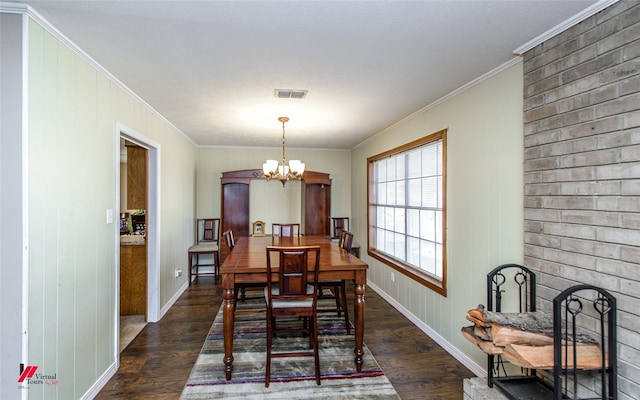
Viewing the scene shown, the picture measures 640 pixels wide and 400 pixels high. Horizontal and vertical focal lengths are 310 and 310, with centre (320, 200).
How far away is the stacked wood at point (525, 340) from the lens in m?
1.50

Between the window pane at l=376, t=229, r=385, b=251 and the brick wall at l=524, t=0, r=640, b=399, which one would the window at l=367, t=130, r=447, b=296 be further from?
the brick wall at l=524, t=0, r=640, b=399

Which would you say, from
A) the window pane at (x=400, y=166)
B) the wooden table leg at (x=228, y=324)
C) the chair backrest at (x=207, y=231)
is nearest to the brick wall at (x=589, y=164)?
the window pane at (x=400, y=166)

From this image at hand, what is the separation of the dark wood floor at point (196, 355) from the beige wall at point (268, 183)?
Answer: 2.30 m

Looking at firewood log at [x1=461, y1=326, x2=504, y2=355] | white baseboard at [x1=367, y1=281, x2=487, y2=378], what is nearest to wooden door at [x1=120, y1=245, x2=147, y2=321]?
white baseboard at [x1=367, y1=281, x2=487, y2=378]

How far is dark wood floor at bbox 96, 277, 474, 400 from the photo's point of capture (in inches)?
90.0

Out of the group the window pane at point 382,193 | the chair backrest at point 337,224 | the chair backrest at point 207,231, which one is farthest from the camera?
the chair backrest at point 337,224

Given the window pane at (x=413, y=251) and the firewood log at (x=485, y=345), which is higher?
the window pane at (x=413, y=251)

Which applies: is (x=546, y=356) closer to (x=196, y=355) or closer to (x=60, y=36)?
(x=196, y=355)

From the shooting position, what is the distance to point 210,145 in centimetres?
565

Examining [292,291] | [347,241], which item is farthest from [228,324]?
[347,241]

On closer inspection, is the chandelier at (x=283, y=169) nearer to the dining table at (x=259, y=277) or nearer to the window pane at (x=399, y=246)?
the dining table at (x=259, y=277)

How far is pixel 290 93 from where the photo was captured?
2.82 metres

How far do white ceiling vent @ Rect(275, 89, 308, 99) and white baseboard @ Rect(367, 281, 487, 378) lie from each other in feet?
8.70

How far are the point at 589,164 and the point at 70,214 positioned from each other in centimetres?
302
